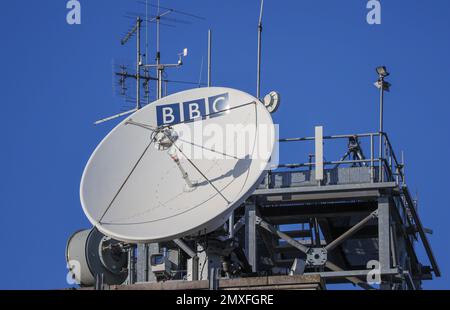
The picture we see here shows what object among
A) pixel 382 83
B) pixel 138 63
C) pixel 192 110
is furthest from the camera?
pixel 138 63

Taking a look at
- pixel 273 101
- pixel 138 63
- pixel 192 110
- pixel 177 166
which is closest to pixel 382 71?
pixel 273 101

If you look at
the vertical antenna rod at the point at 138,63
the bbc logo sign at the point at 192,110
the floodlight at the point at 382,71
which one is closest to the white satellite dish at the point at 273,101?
the bbc logo sign at the point at 192,110

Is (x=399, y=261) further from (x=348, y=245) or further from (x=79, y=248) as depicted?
(x=79, y=248)

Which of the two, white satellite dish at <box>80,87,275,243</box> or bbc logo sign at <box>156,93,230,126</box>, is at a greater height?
bbc logo sign at <box>156,93,230,126</box>

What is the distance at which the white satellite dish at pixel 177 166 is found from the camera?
61.0m

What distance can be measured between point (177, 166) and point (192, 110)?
7.86 ft

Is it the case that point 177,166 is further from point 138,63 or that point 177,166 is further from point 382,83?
point 138,63

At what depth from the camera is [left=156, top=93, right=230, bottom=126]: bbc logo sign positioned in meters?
64.8

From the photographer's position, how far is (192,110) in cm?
6519

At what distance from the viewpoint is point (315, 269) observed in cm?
7119

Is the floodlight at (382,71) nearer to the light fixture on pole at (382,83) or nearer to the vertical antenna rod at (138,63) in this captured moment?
the light fixture on pole at (382,83)

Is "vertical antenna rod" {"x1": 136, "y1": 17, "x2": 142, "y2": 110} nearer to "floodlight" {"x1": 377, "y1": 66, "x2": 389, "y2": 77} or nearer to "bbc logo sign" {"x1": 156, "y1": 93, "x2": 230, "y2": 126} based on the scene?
"floodlight" {"x1": 377, "y1": 66, "x2": 389, "y2": 77}

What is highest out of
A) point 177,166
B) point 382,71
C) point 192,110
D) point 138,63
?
point 138,63

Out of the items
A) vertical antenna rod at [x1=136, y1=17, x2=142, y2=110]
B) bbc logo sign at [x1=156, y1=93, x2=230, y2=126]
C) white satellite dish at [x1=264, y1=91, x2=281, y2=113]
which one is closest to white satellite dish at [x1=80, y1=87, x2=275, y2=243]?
bbc logo sign at [x1=156, y1=93, x2=230, y2=126]
